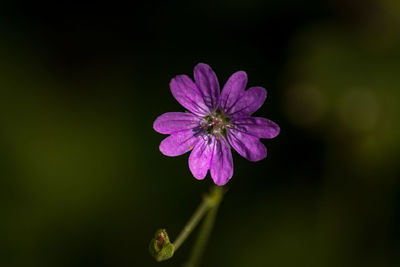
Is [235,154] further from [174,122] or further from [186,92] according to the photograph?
[186,92]

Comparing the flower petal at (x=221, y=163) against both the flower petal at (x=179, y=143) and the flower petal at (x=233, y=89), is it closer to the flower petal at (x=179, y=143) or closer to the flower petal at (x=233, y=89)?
the flower petal at (x=179, y=143)

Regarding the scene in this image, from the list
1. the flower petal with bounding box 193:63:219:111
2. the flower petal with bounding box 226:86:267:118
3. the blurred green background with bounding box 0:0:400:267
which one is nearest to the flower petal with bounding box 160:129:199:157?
the flower petal with bounding box 193:63:219:111

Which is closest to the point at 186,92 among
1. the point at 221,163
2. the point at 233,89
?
the point at 233,89

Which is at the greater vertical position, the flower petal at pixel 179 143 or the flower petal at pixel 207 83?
the flower petal at pixel 207 83

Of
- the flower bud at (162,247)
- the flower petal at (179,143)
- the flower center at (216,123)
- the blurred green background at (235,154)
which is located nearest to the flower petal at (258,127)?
the flower center at (216,123)

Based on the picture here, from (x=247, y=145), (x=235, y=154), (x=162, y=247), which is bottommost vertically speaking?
(x=162, y=247)

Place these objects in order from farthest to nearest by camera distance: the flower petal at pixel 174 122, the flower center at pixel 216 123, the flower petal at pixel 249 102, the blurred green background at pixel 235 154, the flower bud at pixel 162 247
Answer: the blurred green background at pixel 235 154 → the flower center at pixel 216 123 → the flower petal at pixel 174 122 → the flower petal at pixel 249 102 → the flower bud at pixel 162 247

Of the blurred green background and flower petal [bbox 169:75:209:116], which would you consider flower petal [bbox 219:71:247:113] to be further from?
the blurred green background
